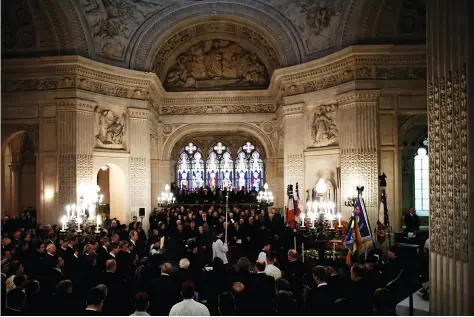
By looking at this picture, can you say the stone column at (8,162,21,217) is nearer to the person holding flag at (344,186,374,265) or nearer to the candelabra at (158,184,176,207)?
the candelabra at (158,184,176,207)

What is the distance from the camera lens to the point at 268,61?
83.4 ft

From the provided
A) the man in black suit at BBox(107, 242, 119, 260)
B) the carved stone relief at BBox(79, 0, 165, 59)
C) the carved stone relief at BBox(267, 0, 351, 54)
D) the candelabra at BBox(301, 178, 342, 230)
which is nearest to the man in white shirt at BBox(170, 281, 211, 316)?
the man in black suit at BBox(107, 242, 119, 260)

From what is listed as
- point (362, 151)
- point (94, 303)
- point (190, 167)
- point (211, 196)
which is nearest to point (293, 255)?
point (94, 303)

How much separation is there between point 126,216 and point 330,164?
9.74m

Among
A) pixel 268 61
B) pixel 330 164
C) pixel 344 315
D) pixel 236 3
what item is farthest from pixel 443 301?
pixel 268 61

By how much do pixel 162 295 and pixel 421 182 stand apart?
17.0 meters

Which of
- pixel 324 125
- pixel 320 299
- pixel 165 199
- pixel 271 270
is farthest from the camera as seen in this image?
pixel 165 199

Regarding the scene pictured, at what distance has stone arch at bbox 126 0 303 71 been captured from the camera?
21.3 meters

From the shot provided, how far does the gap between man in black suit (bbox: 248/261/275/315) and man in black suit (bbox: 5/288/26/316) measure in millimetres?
3216

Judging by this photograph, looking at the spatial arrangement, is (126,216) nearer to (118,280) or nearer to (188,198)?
(188,198)

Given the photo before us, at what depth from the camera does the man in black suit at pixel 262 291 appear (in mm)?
6441

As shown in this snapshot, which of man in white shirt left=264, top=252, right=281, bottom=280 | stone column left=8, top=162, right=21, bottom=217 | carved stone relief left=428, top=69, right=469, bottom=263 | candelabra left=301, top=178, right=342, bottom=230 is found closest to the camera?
carved stone relief left=428, top=69, right=469, bottom=263

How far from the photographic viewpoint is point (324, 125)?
1956cm

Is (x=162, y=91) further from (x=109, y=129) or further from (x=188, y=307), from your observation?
(x=188, y=307)
